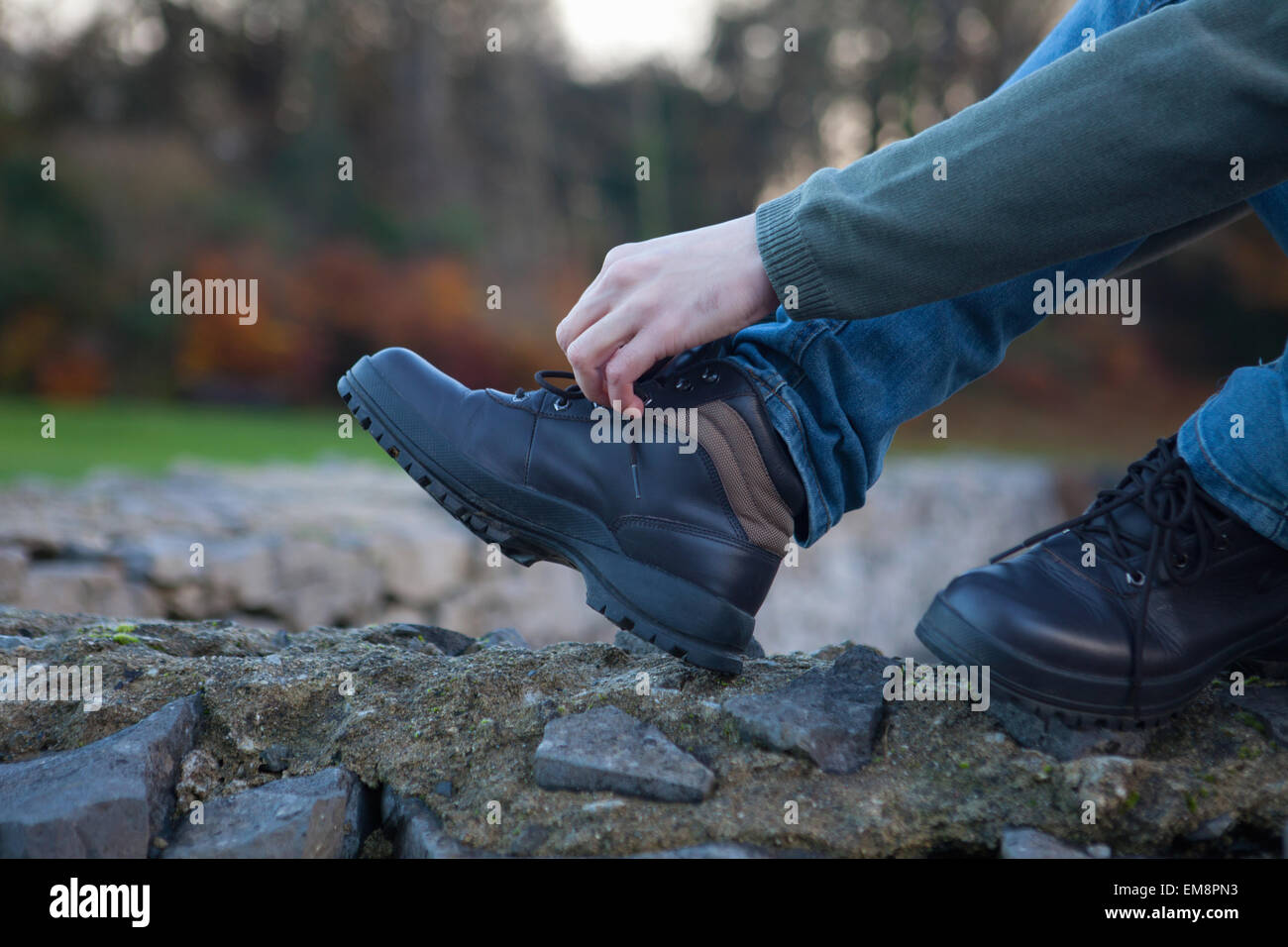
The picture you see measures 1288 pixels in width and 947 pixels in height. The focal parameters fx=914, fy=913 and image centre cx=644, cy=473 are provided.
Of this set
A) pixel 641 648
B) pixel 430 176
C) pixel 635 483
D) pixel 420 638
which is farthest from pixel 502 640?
pixel 430 176

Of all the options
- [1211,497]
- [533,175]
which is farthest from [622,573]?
[533,175]

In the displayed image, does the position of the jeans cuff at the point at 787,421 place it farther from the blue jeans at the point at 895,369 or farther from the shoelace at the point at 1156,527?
the shoelace at the point at 1156,527

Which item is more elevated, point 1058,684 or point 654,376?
point 654,376

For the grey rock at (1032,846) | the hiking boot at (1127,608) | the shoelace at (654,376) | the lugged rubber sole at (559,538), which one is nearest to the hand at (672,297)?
the shoelace at (654,376)

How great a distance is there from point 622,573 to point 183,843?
1.99 ft

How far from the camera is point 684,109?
1806 centimetres

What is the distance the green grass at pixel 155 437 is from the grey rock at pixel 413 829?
5.17m

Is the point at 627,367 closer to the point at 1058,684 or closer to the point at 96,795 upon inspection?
the point at 1058,684

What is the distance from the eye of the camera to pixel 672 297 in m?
1.11

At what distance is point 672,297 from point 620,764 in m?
0.57

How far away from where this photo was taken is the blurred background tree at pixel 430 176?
11688 millimetres

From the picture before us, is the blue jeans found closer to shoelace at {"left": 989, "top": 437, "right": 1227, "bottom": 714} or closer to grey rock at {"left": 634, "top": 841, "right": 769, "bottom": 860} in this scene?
shoelace at {"left": 989, "top": 437, "right": 1227, "bottom": 714}

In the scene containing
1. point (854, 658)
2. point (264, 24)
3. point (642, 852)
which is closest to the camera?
point (642, 852)

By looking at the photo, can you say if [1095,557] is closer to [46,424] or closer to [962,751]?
[962,751]
